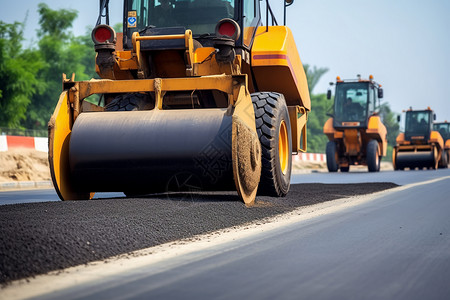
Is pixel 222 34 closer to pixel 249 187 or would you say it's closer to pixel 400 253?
pixel 249 187

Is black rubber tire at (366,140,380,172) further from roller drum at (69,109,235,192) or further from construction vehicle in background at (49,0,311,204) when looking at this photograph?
roller drum at (69,109,235,192)

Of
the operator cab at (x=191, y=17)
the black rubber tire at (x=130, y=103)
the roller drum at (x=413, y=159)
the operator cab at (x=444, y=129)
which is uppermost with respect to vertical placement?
the operator cab at (x=191, y=17)

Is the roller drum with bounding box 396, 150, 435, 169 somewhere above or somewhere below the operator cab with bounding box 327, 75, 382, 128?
below

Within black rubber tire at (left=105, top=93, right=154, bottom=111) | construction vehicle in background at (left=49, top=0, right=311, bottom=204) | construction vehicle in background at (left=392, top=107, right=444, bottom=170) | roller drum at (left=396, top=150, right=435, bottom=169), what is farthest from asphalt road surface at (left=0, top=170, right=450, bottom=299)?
construction vehicle in background at (left=392, top=107, right=444, bottom=170)

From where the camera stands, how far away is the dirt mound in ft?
53.0

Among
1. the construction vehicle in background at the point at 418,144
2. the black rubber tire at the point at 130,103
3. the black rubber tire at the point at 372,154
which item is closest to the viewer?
the black rubber tire at the point at 130,103

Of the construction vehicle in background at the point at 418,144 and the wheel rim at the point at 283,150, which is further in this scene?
the construction vehicle in background at the point at 418,144

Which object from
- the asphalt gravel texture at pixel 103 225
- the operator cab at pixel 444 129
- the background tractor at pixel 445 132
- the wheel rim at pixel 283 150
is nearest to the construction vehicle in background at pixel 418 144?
the background tractor at pixel 445 132

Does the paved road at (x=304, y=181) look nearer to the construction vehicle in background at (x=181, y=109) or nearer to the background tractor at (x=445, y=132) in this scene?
the construction vehicle in background at (x=181, y=109)

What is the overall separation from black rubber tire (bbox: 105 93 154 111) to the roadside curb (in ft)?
24.4

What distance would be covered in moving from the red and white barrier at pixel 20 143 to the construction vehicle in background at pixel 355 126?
12.2 meters

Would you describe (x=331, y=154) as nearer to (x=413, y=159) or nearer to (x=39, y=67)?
(x=413, y=159)

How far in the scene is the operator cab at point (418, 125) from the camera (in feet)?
111

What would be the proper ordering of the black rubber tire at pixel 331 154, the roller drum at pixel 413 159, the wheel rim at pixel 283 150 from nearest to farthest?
1. the wheel rim at pixel 283 150
2. the black rubber tire at pixel 331 154
3. the roller drum at pixel 413 159
